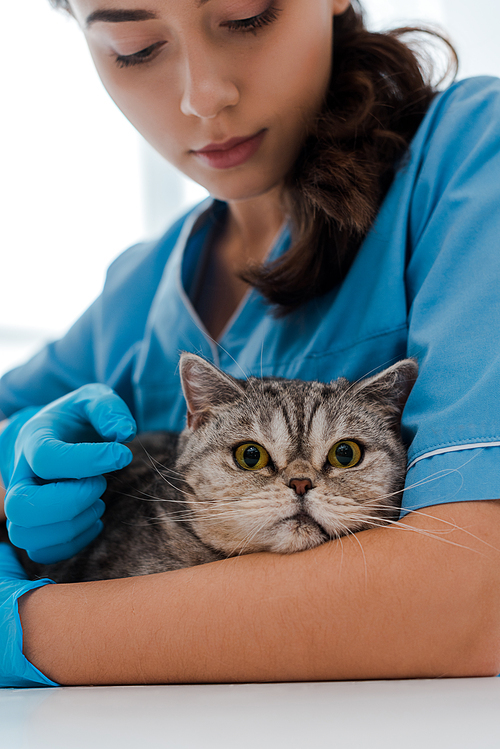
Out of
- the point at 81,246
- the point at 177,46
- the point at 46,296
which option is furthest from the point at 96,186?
the point at 177,46

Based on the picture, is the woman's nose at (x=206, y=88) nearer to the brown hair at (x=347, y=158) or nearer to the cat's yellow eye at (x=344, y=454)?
the brown hair at (x=347, y=158)

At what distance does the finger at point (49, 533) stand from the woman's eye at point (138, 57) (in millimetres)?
816

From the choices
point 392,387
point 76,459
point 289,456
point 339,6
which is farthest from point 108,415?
point 339,6

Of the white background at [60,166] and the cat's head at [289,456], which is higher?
the white background at [60,166]

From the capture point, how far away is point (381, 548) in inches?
27.0

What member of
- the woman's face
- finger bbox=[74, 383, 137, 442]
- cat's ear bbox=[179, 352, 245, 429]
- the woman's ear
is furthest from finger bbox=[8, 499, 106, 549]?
the woman's ear

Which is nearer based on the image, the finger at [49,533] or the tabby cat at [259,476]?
the tabby cat at [259,476]

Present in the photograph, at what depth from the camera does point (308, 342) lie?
3.46ft

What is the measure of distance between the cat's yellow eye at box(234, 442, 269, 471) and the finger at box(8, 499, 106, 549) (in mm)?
296

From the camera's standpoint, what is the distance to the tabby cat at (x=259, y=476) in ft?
2.58

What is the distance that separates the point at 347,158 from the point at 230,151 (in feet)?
0.75

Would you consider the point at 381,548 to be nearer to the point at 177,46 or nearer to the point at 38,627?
the point at 38,627

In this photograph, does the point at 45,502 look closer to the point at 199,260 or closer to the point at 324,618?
the point at 324,618

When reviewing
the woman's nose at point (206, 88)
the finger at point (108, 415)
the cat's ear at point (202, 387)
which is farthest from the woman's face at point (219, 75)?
the finger at point (108, 415)
